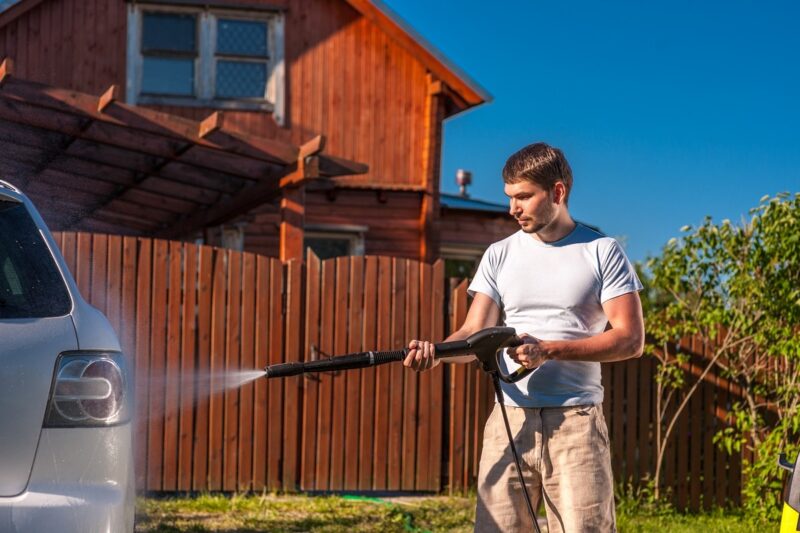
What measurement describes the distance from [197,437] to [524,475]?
190 inches

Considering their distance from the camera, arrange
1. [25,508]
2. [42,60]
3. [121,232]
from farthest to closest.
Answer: [121,232] < [42,60] < [25,508]

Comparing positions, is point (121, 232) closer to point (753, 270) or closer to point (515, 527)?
point (753, 270)

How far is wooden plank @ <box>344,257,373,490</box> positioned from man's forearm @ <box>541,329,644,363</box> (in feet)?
16.2

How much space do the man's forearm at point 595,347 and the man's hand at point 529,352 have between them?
0.6 inches

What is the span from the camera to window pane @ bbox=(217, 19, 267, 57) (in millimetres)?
15328

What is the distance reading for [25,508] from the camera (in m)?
2.90

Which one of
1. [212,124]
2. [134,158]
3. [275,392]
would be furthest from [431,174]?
[275,392]

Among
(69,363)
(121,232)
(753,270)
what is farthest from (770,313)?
(121,232)

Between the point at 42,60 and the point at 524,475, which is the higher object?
the point at 42,60

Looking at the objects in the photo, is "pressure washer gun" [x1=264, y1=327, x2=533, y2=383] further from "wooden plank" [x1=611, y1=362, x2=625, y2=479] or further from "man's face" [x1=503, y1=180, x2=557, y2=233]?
"wooden plank" [x1=611, y1=362, x2=625, y2=479]

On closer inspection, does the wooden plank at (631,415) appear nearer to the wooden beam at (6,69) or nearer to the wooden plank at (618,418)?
the wooden plank at (618,418)

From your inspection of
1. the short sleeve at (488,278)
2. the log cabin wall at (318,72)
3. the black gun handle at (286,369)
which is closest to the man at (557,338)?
the short sleeve at (488,278)

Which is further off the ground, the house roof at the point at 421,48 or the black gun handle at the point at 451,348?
the house roof at the point at 421,48

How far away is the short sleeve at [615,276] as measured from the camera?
11.9 ft
